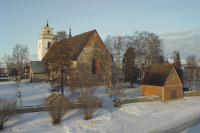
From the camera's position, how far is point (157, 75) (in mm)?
26734

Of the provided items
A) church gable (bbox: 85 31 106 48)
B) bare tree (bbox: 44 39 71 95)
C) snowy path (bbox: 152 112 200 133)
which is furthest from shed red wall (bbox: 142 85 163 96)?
church gable (bbox: 85 31 106 48)

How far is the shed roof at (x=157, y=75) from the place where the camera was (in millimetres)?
25703

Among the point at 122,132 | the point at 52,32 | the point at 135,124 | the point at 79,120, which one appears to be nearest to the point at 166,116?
the point at 135,124

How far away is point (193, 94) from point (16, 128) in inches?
1029

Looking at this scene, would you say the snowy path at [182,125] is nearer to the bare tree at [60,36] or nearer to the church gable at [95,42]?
the bare tree at [60,36]

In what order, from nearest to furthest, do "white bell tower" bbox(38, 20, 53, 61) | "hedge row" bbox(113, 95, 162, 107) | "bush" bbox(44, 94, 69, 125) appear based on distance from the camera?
"bush" bbox(44, 94, 69, 125) → "hedge row" bbox(113, 95, 162, 107) → "white bell tower" bbox(38, 20, 53, 61)

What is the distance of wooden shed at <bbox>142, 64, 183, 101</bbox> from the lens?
25.2 m

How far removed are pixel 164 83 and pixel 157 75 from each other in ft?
6.47

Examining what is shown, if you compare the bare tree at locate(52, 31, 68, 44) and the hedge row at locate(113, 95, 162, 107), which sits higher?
the bare tree at locate(52, 31, 68, 44)

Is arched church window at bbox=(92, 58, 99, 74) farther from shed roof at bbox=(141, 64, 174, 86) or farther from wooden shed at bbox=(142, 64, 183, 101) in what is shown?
wooden shed at bbox=(142, 64, 183, 101)

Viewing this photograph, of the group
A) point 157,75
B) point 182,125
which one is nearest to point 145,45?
point 157,75

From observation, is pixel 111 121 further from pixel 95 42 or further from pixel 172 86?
pixel 95 42

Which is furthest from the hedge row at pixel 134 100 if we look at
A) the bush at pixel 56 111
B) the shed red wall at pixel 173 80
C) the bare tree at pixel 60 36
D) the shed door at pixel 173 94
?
the bare tree at pixel 60 36

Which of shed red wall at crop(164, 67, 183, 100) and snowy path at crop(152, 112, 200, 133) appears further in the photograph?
shed red wall at crop(164, 67, 183, 100)
